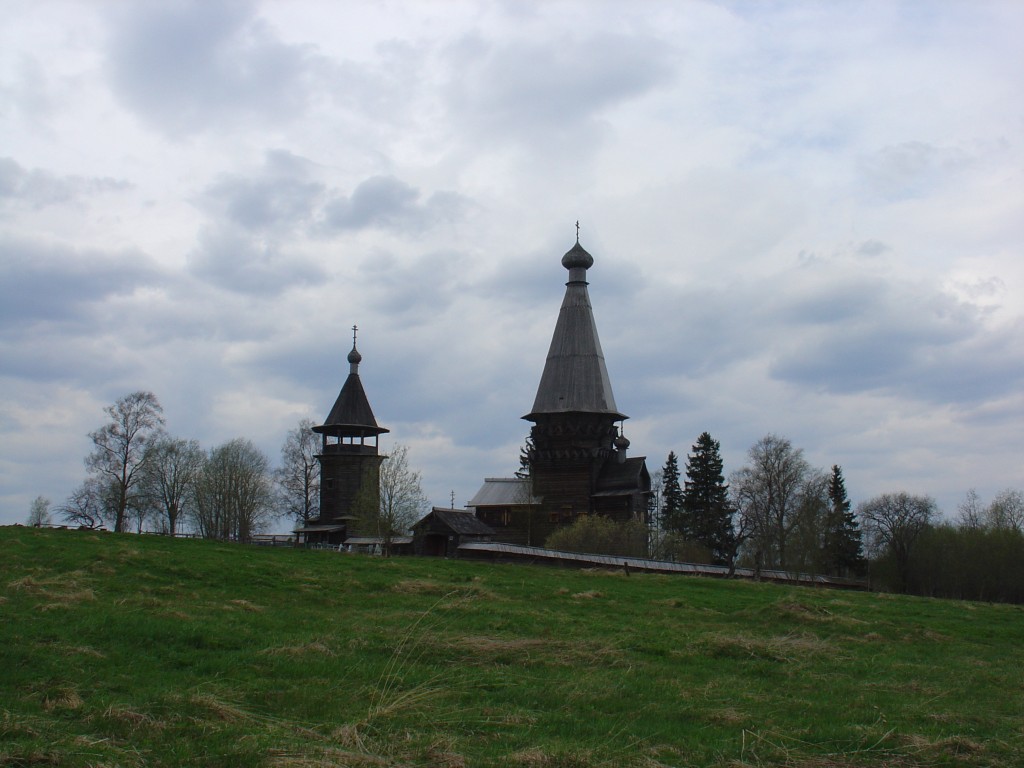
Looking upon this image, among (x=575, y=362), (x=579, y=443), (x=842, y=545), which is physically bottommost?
(x=842, y=545)

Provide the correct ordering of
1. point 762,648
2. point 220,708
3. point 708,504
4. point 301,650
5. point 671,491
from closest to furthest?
point 220,708 → point 301,650 → point 762,648 → point 708,504 → point 671,491


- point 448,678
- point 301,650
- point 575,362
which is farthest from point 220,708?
point 575,362

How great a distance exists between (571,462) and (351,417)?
1540 centimetres

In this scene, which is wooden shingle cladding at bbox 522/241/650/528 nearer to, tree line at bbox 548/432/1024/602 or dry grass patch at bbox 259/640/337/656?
tree line at bbox 548/432/1024/602

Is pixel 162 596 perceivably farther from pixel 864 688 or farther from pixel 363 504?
pixel 363 504

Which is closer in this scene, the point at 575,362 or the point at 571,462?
the point at 571,462

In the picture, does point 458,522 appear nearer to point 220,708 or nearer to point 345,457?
point 345,457

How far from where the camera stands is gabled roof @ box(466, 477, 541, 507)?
58.1 m

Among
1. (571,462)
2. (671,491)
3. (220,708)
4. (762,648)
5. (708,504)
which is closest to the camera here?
(220,708)

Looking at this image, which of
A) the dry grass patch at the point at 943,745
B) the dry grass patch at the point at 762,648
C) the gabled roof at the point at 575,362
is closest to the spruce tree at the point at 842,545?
the gabled roof at the point at 575,362

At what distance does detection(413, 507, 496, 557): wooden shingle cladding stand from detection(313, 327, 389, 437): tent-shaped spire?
14.1 meters

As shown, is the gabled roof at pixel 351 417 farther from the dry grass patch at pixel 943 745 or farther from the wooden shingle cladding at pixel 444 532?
the dry grass patch at pixel 943 745

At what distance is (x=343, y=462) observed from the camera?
2398 inches

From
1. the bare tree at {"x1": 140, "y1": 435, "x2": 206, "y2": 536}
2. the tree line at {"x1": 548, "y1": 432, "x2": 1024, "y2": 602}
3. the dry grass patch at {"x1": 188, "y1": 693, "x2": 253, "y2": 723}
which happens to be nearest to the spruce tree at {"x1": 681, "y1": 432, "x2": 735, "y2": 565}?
the tree line at {"x1": 548, "y1": 432, "x2": 1024, "y2": 602}
